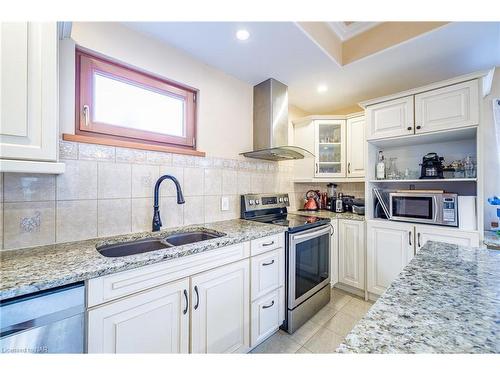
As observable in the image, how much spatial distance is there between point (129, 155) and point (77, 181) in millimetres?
338

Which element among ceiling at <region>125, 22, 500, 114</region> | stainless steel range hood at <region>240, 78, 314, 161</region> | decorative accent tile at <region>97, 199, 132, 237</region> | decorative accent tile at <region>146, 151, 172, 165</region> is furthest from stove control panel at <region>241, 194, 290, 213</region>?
ceiling at <region>125, 22, 500, 114</region>

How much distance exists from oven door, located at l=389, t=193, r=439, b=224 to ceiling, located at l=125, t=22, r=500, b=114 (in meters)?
1.19

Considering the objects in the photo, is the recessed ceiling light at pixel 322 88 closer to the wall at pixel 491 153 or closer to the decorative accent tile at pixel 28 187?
the wall at pixel 491 153

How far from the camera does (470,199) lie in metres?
1.71

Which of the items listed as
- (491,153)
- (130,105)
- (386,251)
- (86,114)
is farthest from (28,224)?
(491,153)

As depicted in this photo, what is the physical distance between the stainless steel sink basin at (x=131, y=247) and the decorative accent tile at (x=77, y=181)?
340 mm

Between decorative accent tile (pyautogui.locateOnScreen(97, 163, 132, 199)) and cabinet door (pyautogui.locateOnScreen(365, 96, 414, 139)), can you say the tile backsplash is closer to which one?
decorative accent tile (pyautogui.locateOnScreen(97, 163, 132, 199))

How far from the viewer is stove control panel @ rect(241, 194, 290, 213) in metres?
2.10

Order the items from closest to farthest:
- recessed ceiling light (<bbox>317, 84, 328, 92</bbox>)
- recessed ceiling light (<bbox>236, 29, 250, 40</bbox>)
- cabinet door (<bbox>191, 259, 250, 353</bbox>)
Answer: cabinet door (<bbox>191, 259, 250, 353</bbox>), recessed ceiling light (<bbox>236, 29, 250, 40</bbox>), recessed ceiling light (<bbox>317, 84, 328, 92</bbox>)

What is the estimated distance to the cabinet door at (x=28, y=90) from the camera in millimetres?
848

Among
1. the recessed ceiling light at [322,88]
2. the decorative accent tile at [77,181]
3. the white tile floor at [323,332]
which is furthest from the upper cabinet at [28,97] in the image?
the recessed ceiling light at [322,88]

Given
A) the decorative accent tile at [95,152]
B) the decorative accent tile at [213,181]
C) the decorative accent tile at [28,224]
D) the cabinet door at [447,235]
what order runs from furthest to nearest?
the decorative accent tile at [213,181] < the cabinet door at [447,235] < the decorative accent tile at [95,152] < the decorative accent tile at [28,224]

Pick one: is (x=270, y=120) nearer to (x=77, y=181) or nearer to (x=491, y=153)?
(x=77, y=181)
